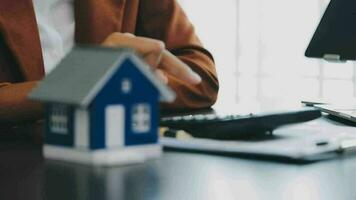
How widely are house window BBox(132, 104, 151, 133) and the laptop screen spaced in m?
0.66

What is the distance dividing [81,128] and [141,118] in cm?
7

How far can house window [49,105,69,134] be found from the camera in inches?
Answer: 32.1

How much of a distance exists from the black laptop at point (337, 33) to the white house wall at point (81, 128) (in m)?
0.65

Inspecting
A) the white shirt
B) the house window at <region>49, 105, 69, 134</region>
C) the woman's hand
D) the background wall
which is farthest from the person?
→ the background wall

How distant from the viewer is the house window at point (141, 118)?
0.81 m

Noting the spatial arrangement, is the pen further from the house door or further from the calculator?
the house door

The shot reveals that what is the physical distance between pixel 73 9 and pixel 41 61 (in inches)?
6.9

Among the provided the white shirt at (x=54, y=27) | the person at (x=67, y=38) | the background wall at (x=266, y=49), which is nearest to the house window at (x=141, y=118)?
the person at (x=67, y=38)

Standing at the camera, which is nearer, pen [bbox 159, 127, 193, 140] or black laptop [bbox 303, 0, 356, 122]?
pen [bbox 159, 127, 193, 140]

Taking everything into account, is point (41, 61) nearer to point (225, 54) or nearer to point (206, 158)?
point (206, 158)

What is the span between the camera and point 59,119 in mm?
825

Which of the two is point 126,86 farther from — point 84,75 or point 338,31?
point 338,31

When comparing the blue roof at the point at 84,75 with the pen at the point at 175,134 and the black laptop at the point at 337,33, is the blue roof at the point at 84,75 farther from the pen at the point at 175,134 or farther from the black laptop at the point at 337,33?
the black laptop at the point at 337,33

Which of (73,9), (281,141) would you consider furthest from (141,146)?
(73,9)
